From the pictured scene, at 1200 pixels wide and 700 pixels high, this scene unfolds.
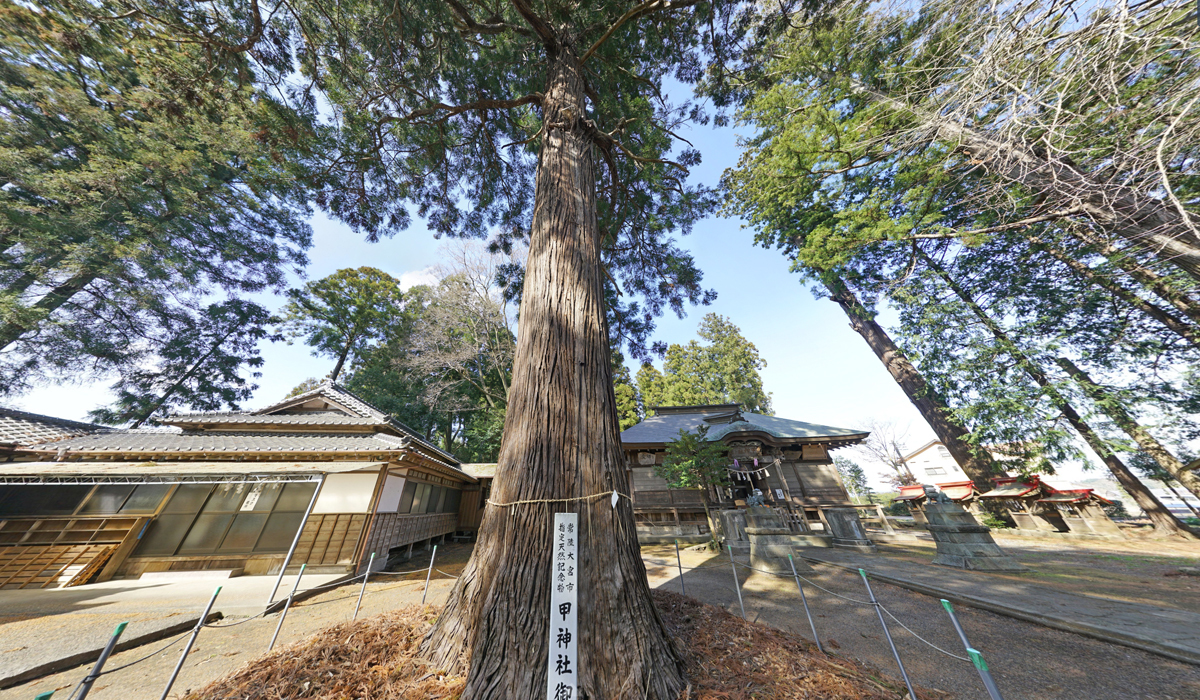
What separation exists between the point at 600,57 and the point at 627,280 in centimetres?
417

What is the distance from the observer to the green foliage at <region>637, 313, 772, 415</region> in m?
22.2

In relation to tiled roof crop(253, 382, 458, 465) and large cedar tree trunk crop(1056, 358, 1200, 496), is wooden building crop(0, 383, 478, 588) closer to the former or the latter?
Result: tiled roof crop(253, 382, 458, 465)

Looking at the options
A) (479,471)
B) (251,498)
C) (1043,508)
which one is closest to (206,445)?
(251,498)

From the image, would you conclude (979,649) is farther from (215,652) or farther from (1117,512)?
(1117,512)

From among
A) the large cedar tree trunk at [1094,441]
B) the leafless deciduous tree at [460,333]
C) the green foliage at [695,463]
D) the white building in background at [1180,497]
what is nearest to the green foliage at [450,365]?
the leafless deciduous tree at [460,333]

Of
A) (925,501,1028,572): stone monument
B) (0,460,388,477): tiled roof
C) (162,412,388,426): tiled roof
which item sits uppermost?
(162,412,388,426): tiled roof

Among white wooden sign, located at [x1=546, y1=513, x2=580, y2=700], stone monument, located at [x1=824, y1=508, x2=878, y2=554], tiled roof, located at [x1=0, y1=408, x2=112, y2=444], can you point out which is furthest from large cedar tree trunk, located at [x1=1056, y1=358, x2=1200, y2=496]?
tiled roof, located at [x1=0, y1=408, x2=112, y2=444]

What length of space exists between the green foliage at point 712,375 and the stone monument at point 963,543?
1424 cm

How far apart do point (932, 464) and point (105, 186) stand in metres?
51.0

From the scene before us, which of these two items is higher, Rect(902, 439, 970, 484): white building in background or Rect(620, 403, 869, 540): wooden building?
Rect(902, 439, 970, 484): white building in background

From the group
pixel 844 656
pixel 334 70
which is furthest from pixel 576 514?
pixel 334 70

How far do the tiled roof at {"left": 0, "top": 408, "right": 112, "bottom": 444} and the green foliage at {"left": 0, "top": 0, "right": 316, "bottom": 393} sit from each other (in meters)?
2.13

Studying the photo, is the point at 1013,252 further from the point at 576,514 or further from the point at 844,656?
the point at 576,514

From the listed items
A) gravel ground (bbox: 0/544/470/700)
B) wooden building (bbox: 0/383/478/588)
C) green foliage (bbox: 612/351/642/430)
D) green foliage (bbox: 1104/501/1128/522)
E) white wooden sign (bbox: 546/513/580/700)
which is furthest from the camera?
green foliage (bbox: 612/351/642/430)
